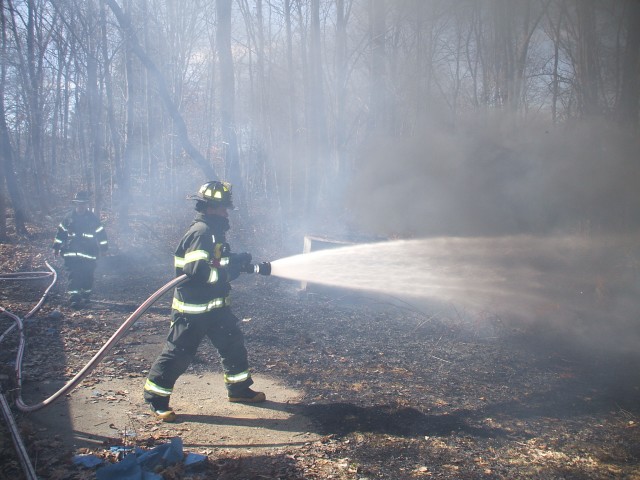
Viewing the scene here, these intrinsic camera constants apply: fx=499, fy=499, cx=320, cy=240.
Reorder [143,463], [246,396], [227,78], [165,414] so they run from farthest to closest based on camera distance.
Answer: [227,78], [246,396], [165,414], [143,463]

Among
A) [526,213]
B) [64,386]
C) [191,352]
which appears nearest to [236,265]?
[191,352]

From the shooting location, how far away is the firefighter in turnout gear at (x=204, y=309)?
4.63 metres

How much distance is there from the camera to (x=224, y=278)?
485 centimetres

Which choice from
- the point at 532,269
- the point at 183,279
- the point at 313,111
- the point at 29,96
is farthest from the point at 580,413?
the point at 29,96

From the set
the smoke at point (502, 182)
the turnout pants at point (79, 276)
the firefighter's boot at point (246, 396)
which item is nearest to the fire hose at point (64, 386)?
the firefighter's boot at point (246, 396)

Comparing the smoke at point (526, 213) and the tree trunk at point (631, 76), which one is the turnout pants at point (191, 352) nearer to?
the smoke at point (526, 213)

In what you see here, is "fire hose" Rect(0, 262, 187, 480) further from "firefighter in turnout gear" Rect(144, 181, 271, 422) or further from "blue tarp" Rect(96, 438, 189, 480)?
"blue tarp" Rect(96, 438, 189, 480)

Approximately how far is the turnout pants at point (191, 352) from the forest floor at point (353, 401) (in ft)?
0.89

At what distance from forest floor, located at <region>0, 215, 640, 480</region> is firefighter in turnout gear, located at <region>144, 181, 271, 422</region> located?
0.28m

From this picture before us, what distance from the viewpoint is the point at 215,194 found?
4.91m

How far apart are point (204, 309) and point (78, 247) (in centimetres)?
538

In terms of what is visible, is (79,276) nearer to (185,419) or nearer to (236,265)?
(236,265)

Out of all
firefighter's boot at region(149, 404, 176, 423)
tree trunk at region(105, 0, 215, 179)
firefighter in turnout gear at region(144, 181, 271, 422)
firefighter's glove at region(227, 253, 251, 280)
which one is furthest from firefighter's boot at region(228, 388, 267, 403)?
tree trunk at region(105, 0, 215, 179)

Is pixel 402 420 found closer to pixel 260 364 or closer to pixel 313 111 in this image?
pixel 260 364
